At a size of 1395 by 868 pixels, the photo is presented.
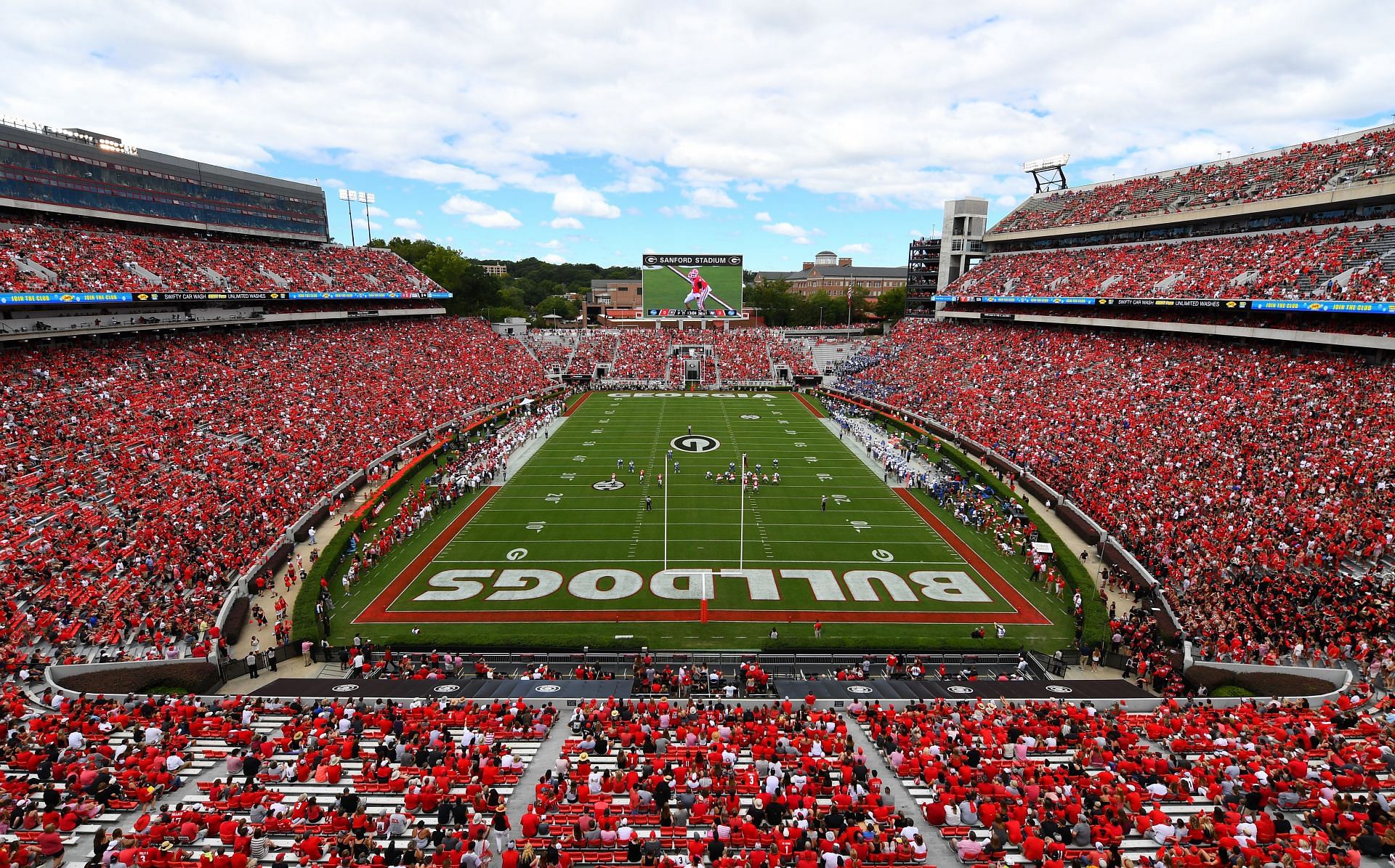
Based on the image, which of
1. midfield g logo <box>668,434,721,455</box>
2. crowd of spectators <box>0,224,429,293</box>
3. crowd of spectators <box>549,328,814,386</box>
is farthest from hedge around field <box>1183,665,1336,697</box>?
crowd of spectators <box>549,328,814,386</box>

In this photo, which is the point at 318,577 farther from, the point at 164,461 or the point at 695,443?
the point at 695,443

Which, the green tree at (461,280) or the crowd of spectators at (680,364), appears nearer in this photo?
the crowd of spectators at (680,364)

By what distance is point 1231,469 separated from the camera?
23.5 m

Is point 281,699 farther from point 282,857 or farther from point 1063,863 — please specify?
point 1063,863

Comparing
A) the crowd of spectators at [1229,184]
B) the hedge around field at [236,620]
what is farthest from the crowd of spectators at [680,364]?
the hedge around field at [236,620]

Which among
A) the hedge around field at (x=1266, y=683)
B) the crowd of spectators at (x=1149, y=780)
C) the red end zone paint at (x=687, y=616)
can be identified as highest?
the crowd of spectators at (x=1149, y=780)

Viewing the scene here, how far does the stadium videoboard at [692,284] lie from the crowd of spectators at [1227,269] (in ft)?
80.8

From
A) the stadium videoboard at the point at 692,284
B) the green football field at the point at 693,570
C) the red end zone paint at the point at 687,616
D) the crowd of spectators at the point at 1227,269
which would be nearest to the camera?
the green football field at the point at 693,570

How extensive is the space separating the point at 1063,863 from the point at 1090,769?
11.2ft

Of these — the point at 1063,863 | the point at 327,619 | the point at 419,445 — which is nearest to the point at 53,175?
the point at 419,445

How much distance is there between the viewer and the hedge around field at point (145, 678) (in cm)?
1448

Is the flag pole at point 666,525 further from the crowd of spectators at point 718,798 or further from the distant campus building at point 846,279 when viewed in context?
the distant campus building at point 846,279

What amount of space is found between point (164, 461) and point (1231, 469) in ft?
126

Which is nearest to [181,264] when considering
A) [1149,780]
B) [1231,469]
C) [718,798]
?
[718,798]
